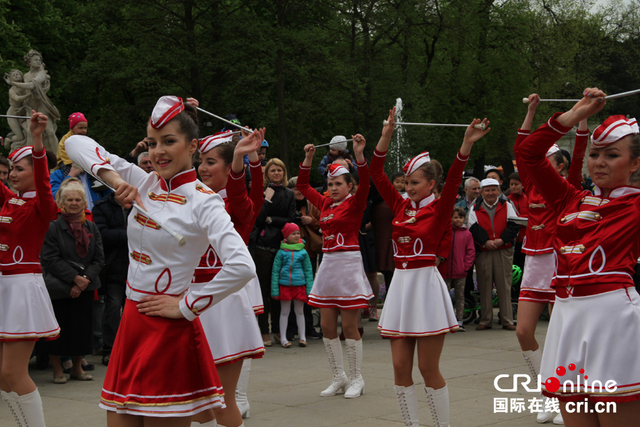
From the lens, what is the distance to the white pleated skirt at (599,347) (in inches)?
144

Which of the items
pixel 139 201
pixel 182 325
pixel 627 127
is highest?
pixel 627 127

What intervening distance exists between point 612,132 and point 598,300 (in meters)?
0.93

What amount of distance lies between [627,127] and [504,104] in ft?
115

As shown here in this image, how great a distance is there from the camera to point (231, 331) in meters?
5.21

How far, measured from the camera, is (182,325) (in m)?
3.43

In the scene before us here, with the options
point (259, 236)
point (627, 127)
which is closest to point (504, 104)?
point (259, 236)

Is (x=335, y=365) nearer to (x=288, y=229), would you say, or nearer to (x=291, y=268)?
(x=291, y=268)

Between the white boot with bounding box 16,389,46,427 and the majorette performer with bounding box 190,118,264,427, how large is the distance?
1471mm

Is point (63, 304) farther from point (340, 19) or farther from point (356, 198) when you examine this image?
point (340, 19)

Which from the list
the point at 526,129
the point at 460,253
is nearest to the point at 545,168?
the point at 526,129

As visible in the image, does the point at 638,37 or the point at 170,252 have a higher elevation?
the point at 638,37

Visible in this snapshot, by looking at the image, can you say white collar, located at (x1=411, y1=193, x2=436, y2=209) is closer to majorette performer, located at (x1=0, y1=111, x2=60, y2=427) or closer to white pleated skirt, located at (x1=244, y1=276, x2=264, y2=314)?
white pleated skirt, located at (x1=244, y1=276, x2=264, y2=314)

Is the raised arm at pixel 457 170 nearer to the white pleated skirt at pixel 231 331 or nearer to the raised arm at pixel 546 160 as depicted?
the raised arm at pixel 546 160

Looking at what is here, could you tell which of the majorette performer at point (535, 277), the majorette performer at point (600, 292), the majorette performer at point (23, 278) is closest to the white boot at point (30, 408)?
the majorette performer at point (23, 278)
